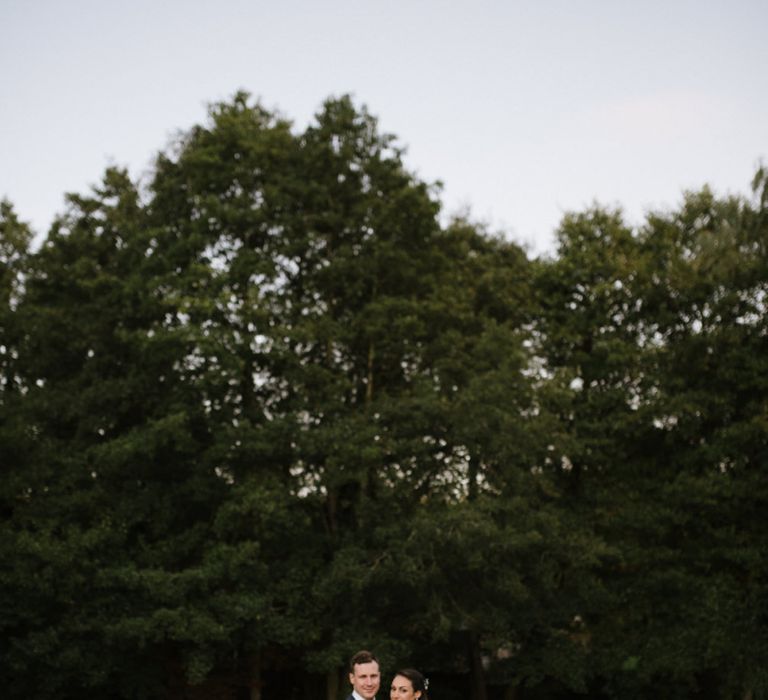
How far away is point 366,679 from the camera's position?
7.30m

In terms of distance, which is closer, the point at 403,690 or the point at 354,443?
the point at 403,690

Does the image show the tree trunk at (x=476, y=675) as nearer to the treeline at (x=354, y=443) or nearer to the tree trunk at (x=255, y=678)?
the treeline at (x=354, y=443)

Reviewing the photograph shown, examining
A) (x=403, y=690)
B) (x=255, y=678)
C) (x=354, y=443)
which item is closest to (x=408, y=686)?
(x=403, y=690)

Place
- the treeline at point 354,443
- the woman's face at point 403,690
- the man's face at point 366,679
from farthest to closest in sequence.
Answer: the treeline at point 354,443 < the woman's face at point 403,690 < the man's face at point 366,679

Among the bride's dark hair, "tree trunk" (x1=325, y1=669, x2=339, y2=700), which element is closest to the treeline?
"tree trunk" (x1=325, y1=669, x2=339, y2=700)

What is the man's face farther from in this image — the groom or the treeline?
the treeline

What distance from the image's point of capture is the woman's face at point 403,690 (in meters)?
7.39

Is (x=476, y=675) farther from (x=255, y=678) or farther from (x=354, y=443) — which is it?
(x=354, y=443)

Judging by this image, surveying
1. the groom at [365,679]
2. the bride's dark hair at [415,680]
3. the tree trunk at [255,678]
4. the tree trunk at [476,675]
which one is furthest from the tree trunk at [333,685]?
the groom at [365,679]

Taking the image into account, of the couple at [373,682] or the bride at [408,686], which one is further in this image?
the bride at [408,686]

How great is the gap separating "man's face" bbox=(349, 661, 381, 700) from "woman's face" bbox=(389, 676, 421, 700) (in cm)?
18

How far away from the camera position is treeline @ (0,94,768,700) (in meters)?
23.9

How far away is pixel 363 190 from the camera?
91.4 ft

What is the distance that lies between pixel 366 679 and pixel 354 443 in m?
16.7
